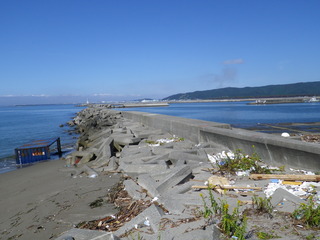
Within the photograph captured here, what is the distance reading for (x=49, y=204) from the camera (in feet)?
13.4

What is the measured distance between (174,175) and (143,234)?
1.38 metres

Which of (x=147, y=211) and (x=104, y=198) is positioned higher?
(x=147, y=211)

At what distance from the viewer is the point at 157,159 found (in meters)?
4.94

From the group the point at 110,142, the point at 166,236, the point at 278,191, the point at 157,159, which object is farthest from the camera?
the point at 110,142

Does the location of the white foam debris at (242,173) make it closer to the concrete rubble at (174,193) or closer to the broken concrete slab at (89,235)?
the concrete rubble at (174,193)

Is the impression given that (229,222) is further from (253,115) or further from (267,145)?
(253,115)

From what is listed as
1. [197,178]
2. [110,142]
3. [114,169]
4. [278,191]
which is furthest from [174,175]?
[110,142]

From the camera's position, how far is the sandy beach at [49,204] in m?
3.23

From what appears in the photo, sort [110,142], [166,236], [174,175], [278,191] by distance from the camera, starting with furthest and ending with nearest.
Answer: [110,142]
[174,175]
[278,191]
[166,236]

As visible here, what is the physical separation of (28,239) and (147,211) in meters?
1.44

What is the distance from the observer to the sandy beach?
3.23m

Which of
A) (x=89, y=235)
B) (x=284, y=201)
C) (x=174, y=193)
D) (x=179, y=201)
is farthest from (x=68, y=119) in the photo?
(x=284, y=201)

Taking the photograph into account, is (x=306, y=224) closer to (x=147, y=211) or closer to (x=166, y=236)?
(x=166, y=236)

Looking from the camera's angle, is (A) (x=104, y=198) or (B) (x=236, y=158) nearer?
(A) (x=104, y=198)
